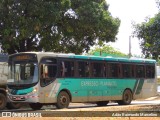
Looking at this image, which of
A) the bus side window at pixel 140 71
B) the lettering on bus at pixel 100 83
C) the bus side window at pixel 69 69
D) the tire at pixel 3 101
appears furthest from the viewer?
the bus side window at pixel 140 71

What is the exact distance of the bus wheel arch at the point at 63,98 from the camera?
18828 mm

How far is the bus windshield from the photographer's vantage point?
17922 millimetres

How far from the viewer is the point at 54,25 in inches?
1020

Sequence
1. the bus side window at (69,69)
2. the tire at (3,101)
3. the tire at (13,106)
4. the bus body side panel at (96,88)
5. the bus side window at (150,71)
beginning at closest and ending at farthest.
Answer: the bus body side panel at (96,88) → the bus side window at (69,69) → the tire at (3,101) → the tire at (13,106) → the bus side window at (150,71)

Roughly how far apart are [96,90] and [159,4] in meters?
6.15

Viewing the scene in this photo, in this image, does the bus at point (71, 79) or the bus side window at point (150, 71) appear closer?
the bus at point (71, 79)

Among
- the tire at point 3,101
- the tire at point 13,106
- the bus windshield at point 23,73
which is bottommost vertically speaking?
the tire at point 13,106

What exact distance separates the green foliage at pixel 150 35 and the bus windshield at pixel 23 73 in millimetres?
5289

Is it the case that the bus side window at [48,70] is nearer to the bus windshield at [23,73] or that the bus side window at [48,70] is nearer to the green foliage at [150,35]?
→ the bus windshield at [23,73]

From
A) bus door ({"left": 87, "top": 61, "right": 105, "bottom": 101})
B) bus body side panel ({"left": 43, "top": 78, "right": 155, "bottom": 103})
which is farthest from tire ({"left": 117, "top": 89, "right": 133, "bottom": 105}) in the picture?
bus door ({"left": 87, "top": 61, "right": 105, "bottom": 101})

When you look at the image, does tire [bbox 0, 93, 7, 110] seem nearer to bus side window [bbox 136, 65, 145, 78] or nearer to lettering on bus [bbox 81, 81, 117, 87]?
lettering on bus [bbox 81, 81, 117, 87]

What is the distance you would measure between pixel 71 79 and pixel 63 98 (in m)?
1.11

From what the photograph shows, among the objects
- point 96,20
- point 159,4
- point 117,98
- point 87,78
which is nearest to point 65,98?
point 87,78

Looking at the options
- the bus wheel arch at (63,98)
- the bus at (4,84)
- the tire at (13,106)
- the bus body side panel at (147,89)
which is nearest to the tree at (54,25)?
the bus at (4,84)
